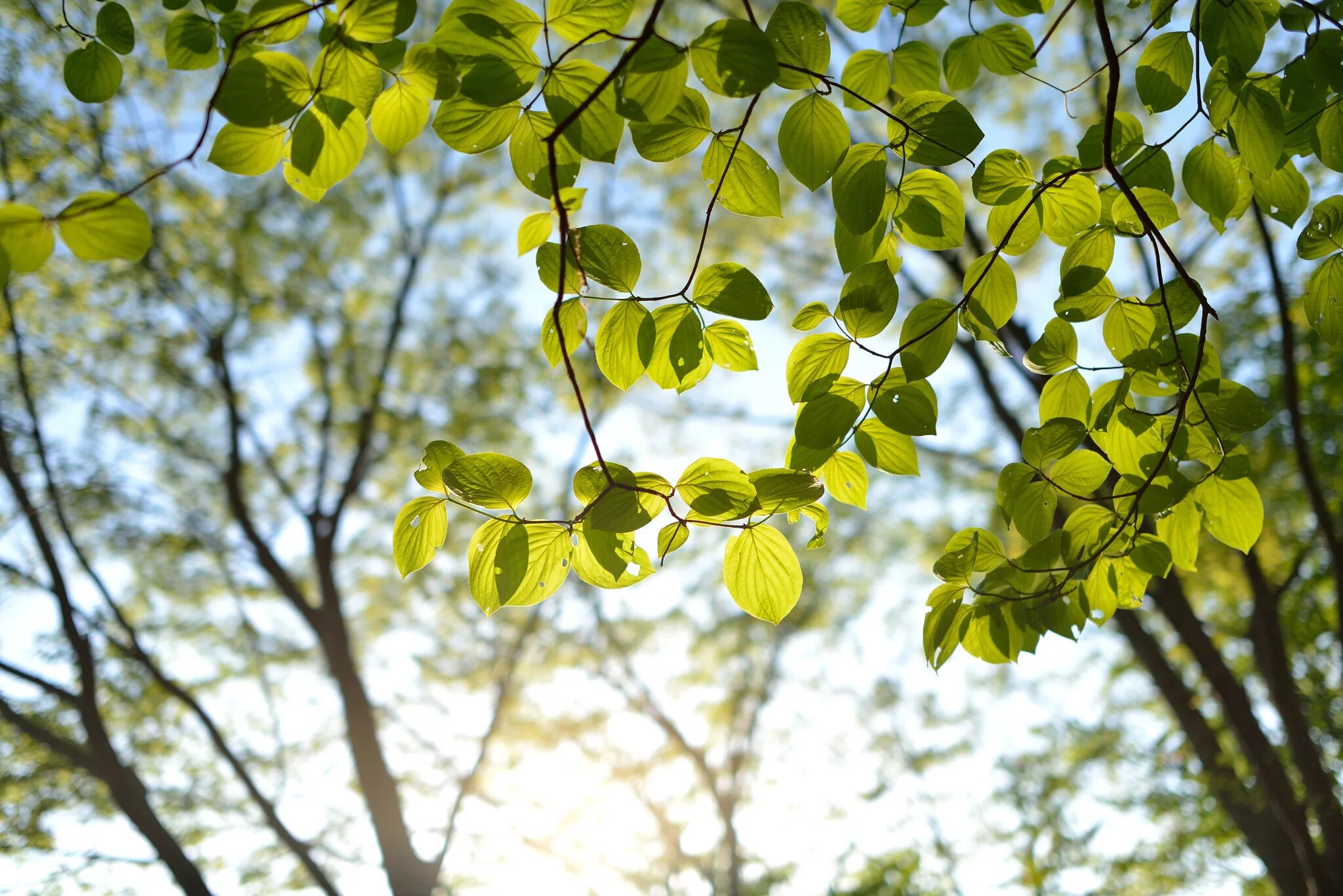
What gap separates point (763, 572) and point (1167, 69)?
2.30 ft

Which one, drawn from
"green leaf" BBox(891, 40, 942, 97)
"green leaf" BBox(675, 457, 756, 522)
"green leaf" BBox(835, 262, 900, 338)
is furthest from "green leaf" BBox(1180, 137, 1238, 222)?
"green leaf" BBox(675, 457, 756, 522)

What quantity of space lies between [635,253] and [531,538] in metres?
0.27

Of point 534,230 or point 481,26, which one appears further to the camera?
point 534,230

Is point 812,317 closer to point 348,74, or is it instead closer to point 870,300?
point 870,300

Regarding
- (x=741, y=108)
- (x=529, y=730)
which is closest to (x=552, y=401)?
(x=741, y=108)

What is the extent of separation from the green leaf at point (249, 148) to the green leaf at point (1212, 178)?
3.02ft

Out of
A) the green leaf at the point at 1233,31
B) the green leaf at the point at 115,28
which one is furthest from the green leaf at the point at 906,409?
the green leaf at the point at 115,28

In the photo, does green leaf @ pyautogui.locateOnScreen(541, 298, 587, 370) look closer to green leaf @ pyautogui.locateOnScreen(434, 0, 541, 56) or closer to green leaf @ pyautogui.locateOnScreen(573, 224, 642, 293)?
green leaf @ pyautogui.locateOnScreen(573, 224, 642, 293)

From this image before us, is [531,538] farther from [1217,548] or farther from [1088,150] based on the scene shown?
[1217,548]

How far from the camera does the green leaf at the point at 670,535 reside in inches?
24.2

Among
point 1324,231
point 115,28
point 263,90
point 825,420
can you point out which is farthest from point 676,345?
point 1324,231

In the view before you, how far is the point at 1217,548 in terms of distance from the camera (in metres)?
4.96

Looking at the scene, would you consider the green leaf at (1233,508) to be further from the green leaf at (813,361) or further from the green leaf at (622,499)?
the green leaf at (622,499)

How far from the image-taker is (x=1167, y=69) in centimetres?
78
